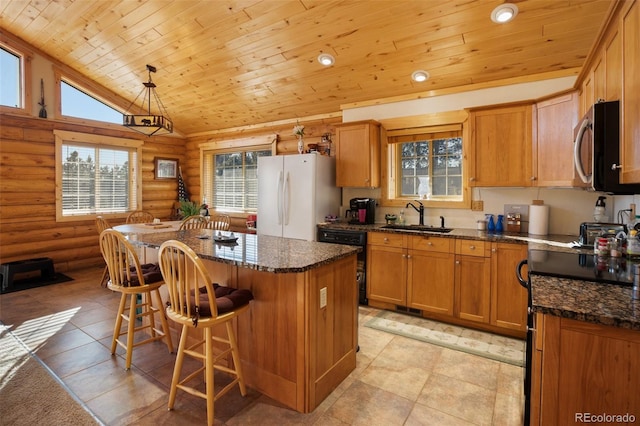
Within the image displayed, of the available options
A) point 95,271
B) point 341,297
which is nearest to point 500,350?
point 341,297

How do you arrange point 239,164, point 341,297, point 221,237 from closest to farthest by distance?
point 341,297
point 221,237
point 239,164

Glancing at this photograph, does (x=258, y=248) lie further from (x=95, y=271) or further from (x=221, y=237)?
(x=95, y=271)

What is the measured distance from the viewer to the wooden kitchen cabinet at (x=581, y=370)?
108 cm

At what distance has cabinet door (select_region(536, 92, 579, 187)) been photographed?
2725mm

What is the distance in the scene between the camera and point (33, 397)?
2.10 meters

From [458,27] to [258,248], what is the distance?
2603 millimetres

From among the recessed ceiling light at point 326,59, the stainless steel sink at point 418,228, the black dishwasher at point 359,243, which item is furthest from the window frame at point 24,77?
the stainless steel sink at point 418,228

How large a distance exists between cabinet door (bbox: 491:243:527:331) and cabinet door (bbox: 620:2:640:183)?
1.57 m

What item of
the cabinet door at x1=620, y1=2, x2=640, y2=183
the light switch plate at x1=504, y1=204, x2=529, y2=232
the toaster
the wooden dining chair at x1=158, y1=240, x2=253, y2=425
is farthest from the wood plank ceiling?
the wooden dining chair at x1=158, y1=240, x2=253, y2=425

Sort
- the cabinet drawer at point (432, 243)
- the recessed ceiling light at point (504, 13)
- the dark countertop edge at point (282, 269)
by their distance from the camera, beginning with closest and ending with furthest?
the dark countertop edge at point (282, 269), the recessed ceiling light at point (504, 13), the cabinet drawer at point (432, 243)

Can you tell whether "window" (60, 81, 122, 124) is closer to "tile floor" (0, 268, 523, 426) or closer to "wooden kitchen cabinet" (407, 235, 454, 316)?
"tile floor" (0, 268, 523, 426)

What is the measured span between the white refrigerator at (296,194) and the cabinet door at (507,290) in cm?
205

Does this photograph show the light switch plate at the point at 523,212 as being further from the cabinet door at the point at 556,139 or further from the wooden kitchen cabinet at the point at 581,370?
the wooden kitchen cabinet at the point at 581,370

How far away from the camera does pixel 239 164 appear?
6188 millimetres
